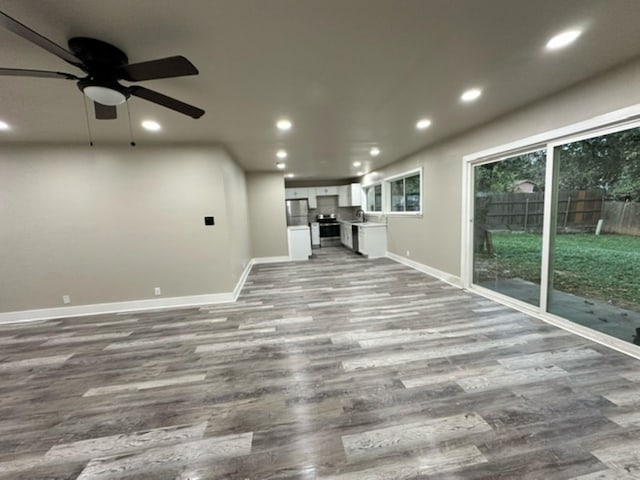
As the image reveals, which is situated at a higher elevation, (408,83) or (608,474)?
(408,83)

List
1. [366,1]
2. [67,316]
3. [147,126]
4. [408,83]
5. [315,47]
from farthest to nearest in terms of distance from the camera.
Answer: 1. [67,316]
2. [147,126]
3. [408,83]
4. [315,47]
5. [366,1]

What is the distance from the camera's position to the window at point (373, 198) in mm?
7531

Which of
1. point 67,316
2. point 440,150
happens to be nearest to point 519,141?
point 440,150

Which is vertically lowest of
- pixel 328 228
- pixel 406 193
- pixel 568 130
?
pixel 328 228

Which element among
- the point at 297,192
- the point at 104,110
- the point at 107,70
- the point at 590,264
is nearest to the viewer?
the point at 107,70

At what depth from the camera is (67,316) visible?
3.62 m

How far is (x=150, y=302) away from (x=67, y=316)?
41.9 inches

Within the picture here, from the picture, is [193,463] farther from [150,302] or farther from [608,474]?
[150,302]

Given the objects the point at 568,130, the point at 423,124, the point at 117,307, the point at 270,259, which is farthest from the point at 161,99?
the point at 270,259

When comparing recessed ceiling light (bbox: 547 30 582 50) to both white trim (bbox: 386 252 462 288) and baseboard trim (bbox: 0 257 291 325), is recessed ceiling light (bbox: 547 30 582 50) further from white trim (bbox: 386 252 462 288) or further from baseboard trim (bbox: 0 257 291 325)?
baseboard trim (bbox: 0 257 291 325)

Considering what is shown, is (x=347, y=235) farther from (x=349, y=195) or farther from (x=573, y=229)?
(x=573, y=229)

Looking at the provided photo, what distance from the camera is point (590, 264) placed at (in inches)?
101

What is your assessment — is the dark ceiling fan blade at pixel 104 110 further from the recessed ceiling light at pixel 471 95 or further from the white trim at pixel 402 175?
the white trim at pixel 402 175

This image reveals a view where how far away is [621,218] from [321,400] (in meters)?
2.97
